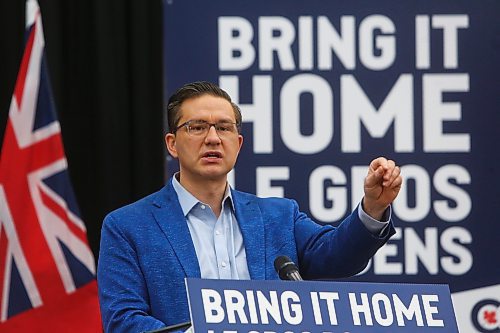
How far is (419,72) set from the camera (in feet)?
15.3

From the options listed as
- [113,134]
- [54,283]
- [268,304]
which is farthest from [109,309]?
[113,134]

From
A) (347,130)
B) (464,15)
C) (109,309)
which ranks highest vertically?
(464,15)

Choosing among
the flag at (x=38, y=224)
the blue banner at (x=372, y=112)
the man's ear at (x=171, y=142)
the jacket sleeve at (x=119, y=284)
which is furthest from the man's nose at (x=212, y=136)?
the flag at (x=38, y=224)

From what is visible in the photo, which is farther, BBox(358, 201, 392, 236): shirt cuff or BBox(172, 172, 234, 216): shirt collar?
BBox(172, 172, 234, 216): shirt collar

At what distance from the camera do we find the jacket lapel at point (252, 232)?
2.95m

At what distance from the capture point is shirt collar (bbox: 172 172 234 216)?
9.95 feet

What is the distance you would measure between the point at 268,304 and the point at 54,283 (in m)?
2.35

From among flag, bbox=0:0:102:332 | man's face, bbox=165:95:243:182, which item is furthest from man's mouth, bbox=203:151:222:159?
flag, bbox=0:0:102:332

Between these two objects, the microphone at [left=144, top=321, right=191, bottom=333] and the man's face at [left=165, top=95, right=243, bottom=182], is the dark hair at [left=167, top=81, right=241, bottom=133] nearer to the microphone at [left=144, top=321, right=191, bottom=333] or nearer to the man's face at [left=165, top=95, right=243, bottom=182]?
the man's face at [left=165, top=95, right=243, bottom=182]

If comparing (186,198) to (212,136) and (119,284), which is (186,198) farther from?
(119,284)

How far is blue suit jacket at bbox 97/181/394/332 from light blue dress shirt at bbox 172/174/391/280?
0.08ft

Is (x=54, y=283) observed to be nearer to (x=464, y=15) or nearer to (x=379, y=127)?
(x=379, y=127)

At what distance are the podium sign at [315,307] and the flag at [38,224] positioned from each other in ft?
7.48

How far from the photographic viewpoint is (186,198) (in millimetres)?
3043
